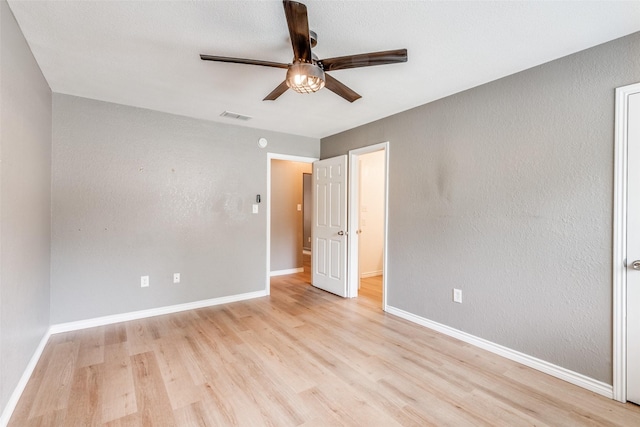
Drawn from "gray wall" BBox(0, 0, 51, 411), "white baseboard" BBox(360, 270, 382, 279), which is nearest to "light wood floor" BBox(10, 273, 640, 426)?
"gray wall" BBox(0, 0, 51, 411)

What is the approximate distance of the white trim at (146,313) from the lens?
9.71ft

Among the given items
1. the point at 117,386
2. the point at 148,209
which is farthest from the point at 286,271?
the point at 117,386

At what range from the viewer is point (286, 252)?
5.61 m

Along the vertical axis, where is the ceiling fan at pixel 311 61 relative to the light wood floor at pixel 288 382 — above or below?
above

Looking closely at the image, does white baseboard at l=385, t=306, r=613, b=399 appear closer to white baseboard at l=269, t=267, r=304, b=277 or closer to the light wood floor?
the light wood floor

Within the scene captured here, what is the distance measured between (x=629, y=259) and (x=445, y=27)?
6.29ft

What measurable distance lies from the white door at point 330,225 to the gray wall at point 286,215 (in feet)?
3.43

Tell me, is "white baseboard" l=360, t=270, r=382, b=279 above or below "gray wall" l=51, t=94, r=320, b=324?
below

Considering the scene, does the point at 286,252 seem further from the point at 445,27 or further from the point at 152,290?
the point at 445,27

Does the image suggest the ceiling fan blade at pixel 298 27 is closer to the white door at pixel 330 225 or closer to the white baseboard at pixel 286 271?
the white door at pixel 330 225

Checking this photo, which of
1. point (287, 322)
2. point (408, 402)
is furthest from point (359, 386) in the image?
point (287, 322)

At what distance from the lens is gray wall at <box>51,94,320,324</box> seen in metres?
2.96

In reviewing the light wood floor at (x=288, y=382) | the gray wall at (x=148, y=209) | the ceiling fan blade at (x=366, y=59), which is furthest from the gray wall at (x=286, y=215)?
the ceiling fan blade at (x=366, y=59)

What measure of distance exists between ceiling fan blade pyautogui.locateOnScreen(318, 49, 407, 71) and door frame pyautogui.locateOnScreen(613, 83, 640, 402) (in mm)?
1495
